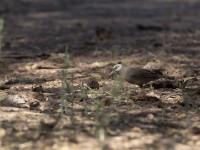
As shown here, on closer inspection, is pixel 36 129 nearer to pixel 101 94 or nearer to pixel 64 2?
pixel 101 94

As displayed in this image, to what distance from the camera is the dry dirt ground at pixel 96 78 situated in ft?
11.2

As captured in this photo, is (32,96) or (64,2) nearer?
(32,96)

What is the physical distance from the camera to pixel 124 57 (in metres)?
6.51

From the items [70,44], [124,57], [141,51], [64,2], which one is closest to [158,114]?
[124,57]

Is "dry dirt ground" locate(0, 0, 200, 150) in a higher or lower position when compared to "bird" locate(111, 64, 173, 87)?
lower

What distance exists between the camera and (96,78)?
210 inches

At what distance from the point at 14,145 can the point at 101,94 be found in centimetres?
146

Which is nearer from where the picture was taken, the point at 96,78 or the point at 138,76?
the point at 138,76

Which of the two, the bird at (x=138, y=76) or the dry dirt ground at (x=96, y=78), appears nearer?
the dry dirt ground at (x=96, y=78)

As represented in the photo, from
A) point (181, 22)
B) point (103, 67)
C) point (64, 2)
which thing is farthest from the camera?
point (64, 2)

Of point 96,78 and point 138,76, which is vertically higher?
point 138,76

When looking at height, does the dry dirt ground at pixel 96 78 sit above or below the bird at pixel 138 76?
below

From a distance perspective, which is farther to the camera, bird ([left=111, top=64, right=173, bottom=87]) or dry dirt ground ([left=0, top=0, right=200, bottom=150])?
bird ([left=111, top=64, right=173, bottom=87])

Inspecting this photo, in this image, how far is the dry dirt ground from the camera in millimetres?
3418
